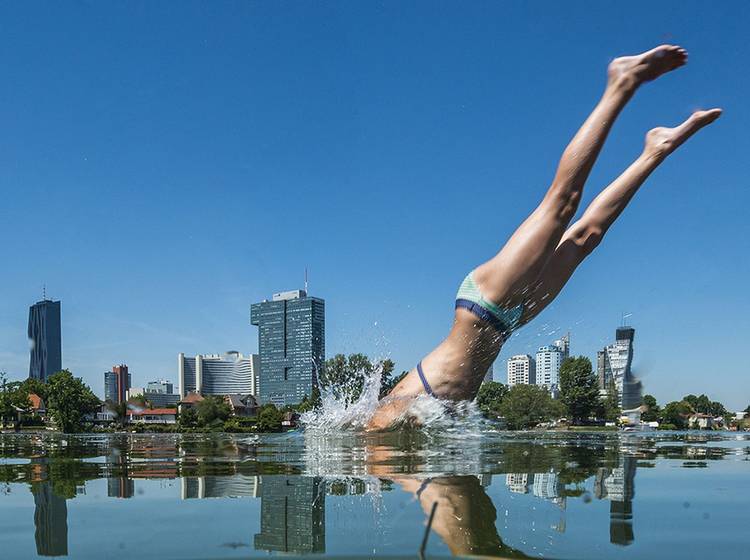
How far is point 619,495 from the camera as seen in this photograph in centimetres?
339

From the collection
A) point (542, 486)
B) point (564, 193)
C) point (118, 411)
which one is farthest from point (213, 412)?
point (542, 486)

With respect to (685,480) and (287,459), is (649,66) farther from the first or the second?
(287,459)

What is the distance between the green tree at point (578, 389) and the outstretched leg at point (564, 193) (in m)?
8.46

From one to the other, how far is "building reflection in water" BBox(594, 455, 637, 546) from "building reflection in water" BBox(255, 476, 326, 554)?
3.70ft

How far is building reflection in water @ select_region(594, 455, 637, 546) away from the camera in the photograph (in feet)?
8.31

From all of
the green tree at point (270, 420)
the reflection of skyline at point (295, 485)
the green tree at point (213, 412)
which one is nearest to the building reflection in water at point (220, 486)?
the reflection of skyline at point (295, 485)

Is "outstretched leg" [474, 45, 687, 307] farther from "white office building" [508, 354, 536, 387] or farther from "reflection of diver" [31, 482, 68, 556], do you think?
"white office building" [508, 354, 536, 387]

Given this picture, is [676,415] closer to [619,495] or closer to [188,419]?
[188,419]

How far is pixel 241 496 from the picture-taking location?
331 cm

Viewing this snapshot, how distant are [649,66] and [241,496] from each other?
155 inches

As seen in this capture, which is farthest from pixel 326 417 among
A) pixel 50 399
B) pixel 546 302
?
pixel 50 399

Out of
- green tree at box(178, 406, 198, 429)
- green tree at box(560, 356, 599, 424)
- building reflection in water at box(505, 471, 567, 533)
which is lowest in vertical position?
green tree at box(178, 406, 198, 429)

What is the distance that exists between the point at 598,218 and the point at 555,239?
0.87 m

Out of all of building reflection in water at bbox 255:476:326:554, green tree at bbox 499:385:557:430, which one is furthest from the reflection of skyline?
green tree at bbox 499:385:557:430
